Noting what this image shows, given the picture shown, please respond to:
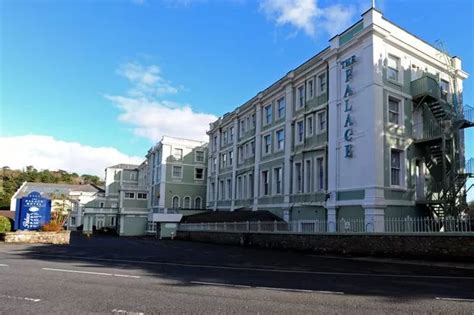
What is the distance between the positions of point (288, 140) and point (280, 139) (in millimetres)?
1774

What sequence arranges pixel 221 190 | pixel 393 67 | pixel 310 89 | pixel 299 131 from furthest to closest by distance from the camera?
pixel 221 190, pixel 299 131, pixel 310 89, pixel 393 67

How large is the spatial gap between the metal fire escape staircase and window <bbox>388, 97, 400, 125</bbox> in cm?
145

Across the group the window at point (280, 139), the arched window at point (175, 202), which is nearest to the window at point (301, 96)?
the window at point (280, 139)

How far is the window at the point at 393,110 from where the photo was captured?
77.0 ft

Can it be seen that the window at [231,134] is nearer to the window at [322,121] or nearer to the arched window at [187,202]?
the arched window at [187,202]

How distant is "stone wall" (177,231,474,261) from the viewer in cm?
1508

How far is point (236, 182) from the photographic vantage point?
130ft

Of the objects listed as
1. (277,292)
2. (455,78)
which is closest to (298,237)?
(277,292)

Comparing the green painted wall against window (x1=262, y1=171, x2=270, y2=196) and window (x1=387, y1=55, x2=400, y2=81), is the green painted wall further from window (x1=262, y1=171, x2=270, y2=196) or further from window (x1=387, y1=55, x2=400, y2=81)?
window (x1=387, y1=55, x2=400, y2=81)

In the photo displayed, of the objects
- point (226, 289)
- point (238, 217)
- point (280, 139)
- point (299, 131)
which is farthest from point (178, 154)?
point (226, 289)

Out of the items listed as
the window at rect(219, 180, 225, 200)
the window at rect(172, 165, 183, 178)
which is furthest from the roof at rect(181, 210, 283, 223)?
the window at rect(172, 165, 183, 178)

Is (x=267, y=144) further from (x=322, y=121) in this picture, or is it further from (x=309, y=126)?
(x=322, y=121)

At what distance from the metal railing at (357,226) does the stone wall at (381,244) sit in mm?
383

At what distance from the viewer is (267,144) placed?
113ft
